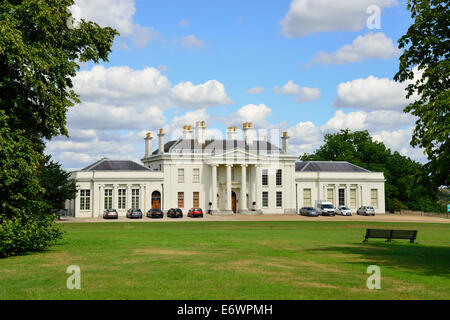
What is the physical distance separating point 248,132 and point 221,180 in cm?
962

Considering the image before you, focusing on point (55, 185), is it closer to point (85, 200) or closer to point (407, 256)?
point (85, 200)

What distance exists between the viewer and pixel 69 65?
67.7 ft

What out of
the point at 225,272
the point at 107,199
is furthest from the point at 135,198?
the point at 225,272

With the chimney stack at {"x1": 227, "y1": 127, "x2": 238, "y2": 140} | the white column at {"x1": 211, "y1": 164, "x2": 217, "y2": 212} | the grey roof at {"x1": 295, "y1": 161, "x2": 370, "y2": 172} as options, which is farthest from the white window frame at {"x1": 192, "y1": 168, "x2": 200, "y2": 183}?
the grey roof at {"x1": 295, "y1": 161, "x2": 370, "y2": 172}

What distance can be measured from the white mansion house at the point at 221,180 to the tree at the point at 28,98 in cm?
4764

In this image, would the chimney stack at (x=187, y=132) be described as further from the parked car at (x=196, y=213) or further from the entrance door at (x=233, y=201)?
the parked car at (x=196, y=213)

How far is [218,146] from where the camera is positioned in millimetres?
77875

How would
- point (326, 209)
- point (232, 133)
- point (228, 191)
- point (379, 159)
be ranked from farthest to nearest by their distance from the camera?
point (379, 159) → point (232, 133) → point (228, 191) → point (326, 209)

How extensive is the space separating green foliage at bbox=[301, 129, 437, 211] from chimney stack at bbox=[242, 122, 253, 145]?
855 inches

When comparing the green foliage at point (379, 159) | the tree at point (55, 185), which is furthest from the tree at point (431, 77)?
the green foliage at point (379, 159)

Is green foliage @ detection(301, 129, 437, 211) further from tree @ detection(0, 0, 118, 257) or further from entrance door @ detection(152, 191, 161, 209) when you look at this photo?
tree @ detection(0, 0, 118, 257)
